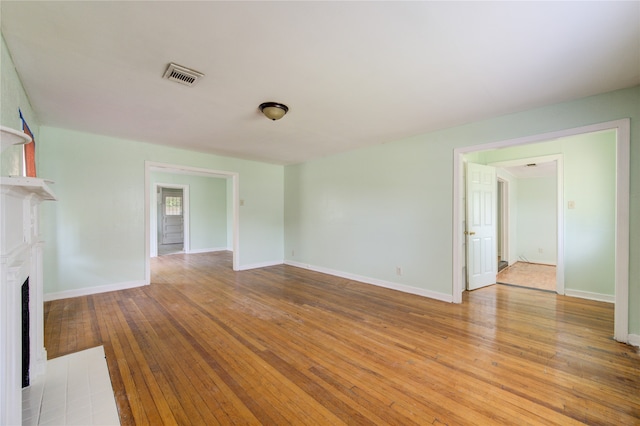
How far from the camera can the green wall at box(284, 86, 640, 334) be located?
2.63 metres

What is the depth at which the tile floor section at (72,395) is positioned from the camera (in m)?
1.62

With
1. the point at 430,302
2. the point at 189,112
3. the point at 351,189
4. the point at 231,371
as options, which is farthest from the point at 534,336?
the point at 189,112

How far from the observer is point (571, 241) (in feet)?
12.7

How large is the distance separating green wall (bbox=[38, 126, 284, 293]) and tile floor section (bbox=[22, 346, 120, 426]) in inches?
86.6

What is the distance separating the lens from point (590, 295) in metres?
3.74

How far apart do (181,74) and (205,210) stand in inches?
274

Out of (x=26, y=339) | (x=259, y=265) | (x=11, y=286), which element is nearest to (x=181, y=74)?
(x=11, y=286)

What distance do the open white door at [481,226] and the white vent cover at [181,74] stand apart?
4.01 m

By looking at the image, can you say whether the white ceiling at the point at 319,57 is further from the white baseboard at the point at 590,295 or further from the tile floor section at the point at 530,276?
the tile floor section at the point at 530,276

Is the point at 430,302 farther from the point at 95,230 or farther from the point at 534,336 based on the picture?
the point at 95,230

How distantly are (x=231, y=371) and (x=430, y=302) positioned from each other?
107 inches

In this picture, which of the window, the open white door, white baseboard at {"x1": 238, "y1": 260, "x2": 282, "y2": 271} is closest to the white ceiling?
the open white door

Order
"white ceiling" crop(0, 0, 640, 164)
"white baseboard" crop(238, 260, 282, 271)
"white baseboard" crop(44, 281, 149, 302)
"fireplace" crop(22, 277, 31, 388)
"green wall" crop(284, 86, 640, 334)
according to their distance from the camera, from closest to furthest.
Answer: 1. "white ceiling" crop(0, 0, 640, 164)
2. "fireplace" crop(22, 277, 31, 388)
3. "green wall" crop(284, 86, 640, 334)
4. "white baseboard" crop(44, 281, 149, 302)
5. "white baseboard" crop(238, 260, 282, 271)

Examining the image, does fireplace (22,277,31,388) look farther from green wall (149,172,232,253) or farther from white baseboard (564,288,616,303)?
green wall (149,172,232,253)
